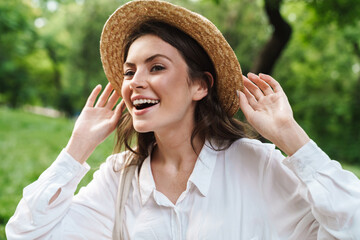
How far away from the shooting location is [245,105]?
2.06 meters

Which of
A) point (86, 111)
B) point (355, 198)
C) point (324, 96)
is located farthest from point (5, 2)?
point (324, 96)

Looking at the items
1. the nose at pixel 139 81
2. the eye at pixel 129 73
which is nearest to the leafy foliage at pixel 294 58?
the eye at pixel 129 73

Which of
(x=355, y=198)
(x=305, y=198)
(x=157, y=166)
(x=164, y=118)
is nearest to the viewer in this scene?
(x=355, y=198)

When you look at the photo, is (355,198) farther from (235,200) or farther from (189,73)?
(189,73)

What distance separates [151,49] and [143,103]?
12.5 inches

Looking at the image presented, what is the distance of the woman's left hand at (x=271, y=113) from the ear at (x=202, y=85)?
24 centimetres

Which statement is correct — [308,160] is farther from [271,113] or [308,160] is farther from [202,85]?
[202,85]

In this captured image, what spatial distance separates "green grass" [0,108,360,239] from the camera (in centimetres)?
571

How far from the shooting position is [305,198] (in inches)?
70.1

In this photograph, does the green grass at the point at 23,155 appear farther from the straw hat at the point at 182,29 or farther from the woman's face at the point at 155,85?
the woman's face at the point at 155,85

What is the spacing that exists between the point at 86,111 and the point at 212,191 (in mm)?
968

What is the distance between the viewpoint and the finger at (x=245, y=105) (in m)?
2.02

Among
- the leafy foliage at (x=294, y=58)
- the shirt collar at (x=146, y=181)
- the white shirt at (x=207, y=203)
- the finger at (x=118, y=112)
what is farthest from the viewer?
the leafy foliage at (x=294, y=58)

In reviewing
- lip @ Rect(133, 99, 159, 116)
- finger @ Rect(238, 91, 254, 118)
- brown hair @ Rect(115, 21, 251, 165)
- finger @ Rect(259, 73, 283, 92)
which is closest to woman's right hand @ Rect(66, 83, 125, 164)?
brown hair @ Rect(115, 21, 251, 165)
